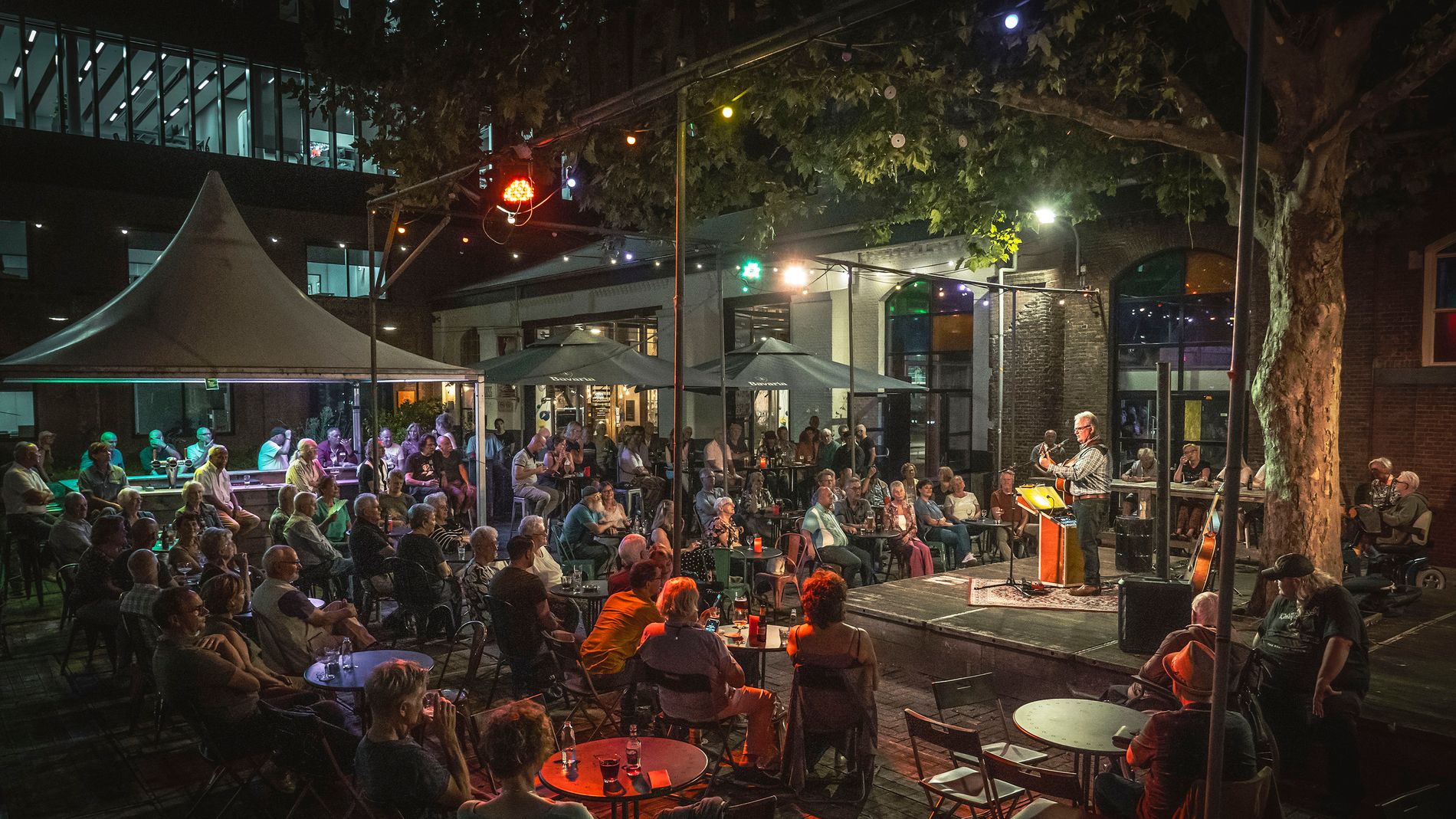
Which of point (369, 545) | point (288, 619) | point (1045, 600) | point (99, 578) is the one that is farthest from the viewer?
point (1045, 600)

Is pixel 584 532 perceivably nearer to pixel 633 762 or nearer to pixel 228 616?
pixel 228 616

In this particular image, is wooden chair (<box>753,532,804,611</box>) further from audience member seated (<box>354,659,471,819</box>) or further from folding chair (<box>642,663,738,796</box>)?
audience member seated (<box>354,659,471,819</box>)

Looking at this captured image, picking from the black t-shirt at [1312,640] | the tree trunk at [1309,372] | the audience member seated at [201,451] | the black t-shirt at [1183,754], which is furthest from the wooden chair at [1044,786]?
the audience member seated at [201,451]

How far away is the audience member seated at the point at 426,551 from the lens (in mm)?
7852

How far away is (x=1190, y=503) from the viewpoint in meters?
11.9

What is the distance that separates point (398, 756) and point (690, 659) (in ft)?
5.74

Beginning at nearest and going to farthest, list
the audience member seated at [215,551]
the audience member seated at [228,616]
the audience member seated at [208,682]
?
the audience member seated at [208,682] → the audience member seated at [228,616] → the audience member seated at [215,551]

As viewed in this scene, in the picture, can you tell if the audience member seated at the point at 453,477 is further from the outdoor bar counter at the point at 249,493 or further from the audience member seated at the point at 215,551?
the audience member seated at the point at 215,551

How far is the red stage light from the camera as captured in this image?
300 inches

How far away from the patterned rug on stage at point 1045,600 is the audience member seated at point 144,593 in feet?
21.2

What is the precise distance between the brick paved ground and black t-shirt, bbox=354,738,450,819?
5.03ft

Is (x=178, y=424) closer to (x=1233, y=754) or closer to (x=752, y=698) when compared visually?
(x=752, y=698)

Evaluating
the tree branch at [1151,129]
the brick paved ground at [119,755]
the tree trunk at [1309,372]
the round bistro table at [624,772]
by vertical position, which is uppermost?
the tree branch at [1151,129]

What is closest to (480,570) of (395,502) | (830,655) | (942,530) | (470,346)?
(395,502)
